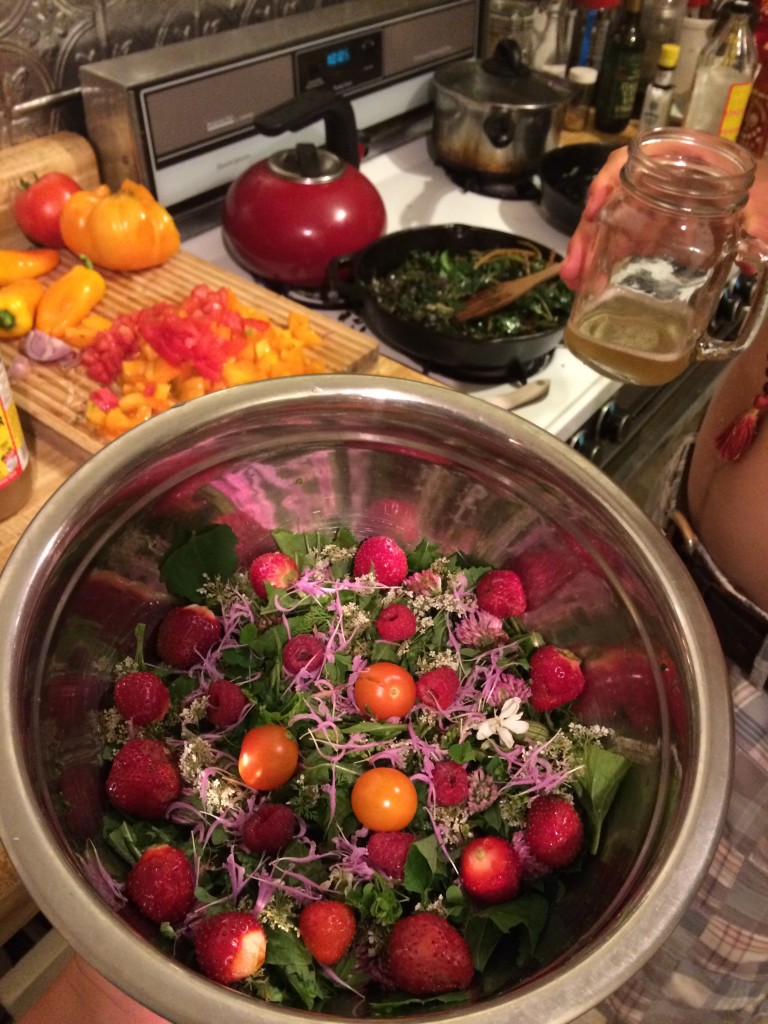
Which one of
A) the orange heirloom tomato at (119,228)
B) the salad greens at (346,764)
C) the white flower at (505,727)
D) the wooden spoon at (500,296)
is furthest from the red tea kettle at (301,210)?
Result: the white flower at (505,727)

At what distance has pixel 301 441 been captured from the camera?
2.45 ft

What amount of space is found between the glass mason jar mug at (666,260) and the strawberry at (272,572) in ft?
1.22

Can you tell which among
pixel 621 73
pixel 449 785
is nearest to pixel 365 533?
pixel 449 785

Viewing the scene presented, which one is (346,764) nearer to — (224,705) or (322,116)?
(224,705)

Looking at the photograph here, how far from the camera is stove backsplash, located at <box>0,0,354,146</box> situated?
A: 112 cm

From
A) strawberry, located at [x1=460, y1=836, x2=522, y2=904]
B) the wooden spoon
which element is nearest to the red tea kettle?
the wooden spoon

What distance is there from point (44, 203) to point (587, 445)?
0.87 m

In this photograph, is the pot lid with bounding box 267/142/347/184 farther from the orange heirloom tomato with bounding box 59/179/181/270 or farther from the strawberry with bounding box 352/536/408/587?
the strawberry with bounding box 352/536/408/587

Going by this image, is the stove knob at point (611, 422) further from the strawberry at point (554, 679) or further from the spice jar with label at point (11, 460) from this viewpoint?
the spice jar with label at point (11, 460)

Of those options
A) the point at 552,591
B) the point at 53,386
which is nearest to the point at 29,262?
the point at 53,386

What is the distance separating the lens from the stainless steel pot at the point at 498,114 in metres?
1.41

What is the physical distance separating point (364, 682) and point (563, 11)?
171cm

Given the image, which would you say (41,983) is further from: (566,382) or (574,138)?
(574,138)

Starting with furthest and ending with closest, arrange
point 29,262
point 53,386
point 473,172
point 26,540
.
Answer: point 473,172, point 29,262, point 53,386, point 26,540
